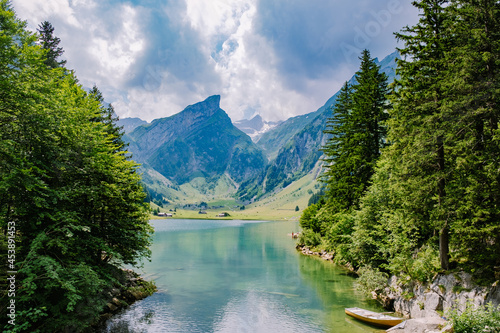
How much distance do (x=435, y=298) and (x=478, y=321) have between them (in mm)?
6666

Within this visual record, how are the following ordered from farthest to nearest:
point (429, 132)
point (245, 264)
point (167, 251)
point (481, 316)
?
1. point (167, 251)
2. point (245, 264)
3. point (429, 132)
4. point (481, 316)

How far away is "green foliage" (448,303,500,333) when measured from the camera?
529 inches

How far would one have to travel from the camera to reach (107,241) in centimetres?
2517

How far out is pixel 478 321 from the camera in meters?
13.9

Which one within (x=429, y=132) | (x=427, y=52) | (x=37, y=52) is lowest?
(x=429, y=132)

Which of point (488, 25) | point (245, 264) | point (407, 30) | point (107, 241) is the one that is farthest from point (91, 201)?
point (245, 264)

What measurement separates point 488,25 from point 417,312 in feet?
66.5

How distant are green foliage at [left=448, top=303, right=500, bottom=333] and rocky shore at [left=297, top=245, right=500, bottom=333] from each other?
1.13 meters

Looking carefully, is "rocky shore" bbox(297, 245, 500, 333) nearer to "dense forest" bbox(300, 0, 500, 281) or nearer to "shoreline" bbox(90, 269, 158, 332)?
"dense forest" bbox(300, 0, 500, 281)

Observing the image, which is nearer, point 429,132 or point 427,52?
point 429,132

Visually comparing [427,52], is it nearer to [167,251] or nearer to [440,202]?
[440,202]

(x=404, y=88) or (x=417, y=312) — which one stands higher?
(x=404, y=88)

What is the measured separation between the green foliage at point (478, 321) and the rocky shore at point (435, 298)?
3.72 ft

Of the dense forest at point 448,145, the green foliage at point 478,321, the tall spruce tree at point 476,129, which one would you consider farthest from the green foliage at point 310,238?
the green foliage at point 478,321
